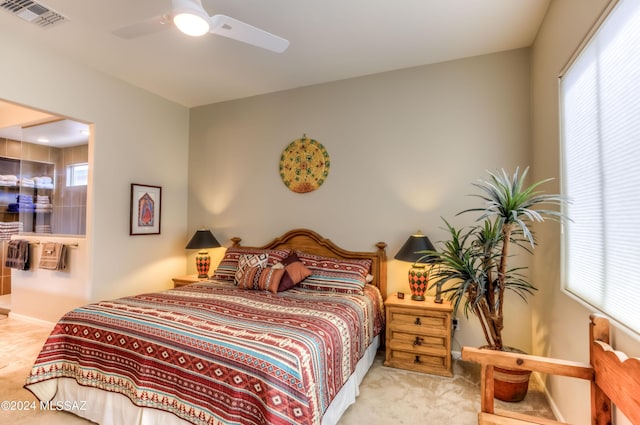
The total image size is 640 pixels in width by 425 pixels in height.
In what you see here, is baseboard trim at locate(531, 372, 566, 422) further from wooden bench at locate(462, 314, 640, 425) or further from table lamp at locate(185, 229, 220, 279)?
A: table lamp at locate(185, 229, 220, 279)

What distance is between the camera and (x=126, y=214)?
3.80 m

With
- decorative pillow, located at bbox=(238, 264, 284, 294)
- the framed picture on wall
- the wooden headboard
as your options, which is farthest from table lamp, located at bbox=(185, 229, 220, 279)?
decorative pillow, located at bbox=(238, 264, 284, 294)

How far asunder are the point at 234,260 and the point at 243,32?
2.41 m

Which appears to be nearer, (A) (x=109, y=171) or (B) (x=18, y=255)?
(A) (x=109, y=171)

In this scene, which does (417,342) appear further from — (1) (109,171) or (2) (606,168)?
(1) (109,171)

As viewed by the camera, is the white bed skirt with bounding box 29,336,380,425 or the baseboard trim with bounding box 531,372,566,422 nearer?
the white bed skirt with bounding box 29,336,380,425

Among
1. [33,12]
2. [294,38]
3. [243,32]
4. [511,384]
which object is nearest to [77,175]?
[33,12]

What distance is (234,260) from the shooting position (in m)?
3.63

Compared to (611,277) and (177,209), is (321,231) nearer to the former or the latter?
(177,209)

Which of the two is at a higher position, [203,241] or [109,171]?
[109,171]

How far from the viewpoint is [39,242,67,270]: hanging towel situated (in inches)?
148

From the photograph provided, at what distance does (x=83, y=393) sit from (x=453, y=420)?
2.53m

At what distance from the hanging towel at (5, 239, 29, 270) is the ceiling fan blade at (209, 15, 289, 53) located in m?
4.24

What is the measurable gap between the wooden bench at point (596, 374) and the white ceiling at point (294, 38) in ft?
7.87
